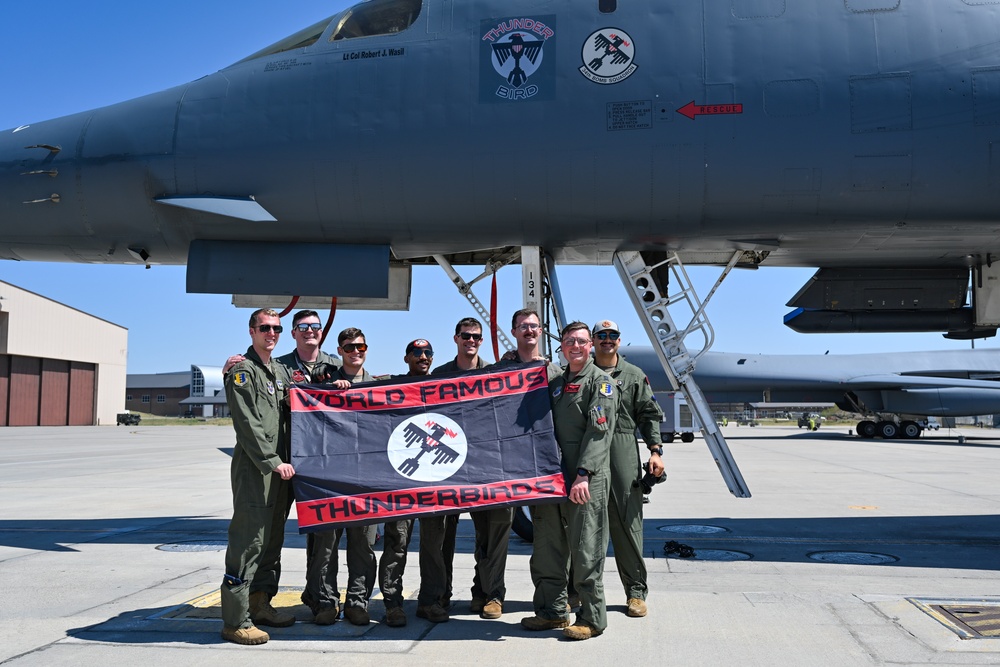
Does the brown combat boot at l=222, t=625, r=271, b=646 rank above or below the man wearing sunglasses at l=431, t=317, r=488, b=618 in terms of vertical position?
below

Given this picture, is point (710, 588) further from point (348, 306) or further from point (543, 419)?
point (348, 306)

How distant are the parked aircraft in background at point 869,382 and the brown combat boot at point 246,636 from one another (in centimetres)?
2761

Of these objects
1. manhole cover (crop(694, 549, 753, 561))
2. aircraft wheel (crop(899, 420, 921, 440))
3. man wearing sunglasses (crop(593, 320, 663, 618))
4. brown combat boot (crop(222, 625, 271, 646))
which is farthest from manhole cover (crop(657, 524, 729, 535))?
aircraft wheel (crop(899, 420, 921, 440))

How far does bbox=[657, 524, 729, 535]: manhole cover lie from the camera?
795 centimetres

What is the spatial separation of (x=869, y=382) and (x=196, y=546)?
102ft

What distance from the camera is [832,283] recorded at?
297 inches

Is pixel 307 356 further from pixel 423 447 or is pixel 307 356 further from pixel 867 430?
pixel 867 430

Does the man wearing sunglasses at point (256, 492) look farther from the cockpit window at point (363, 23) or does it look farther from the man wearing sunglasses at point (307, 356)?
the cockpit window at point (363, 23)

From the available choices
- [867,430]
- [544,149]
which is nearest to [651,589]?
[544,149]

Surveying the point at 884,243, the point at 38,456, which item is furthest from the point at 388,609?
the point at 38,456

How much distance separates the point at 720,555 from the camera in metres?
6.60

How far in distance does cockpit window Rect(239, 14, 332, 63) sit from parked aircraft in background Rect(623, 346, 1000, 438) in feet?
83.0

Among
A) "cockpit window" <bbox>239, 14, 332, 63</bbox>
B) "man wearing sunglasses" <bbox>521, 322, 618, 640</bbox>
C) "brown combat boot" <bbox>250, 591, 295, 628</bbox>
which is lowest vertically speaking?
"brown combat boot" <bbox>250, 591, 295, 628</bbox>

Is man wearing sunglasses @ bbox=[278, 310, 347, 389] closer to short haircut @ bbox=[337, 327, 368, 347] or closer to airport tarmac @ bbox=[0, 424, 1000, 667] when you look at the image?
short haircut @ bbox=[337, 327, 368, 347]
